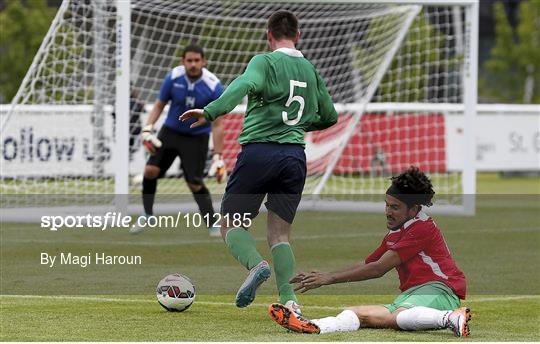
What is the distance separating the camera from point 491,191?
966 inches

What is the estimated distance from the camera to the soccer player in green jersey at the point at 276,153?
8328 mm

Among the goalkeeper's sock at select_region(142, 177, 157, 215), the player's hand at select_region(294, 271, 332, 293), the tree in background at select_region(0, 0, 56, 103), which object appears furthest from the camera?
the tree in background at select_region(0, 0, 56, 103)

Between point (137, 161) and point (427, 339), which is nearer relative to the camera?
point (427, 339)

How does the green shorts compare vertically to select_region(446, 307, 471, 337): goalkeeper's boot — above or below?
above

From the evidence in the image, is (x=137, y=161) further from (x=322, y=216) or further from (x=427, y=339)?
(x=427, y=339)

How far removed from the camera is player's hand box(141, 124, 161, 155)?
45.1 ft

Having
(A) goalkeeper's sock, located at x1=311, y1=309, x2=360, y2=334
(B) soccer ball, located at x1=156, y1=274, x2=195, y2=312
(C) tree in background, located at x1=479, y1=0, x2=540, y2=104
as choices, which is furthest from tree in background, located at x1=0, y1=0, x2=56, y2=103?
(A) goalkeeper's sock, located at x1=311, y1=309, x2=360, y2=334

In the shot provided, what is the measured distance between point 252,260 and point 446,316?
1261 mm

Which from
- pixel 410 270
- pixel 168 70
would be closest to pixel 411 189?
pixel 410 270

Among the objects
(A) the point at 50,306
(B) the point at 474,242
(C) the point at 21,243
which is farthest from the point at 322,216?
(A) the point at 50,306

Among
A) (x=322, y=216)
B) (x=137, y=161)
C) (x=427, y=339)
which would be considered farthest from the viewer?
(x=137, y=161)

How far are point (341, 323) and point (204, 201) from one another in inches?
251

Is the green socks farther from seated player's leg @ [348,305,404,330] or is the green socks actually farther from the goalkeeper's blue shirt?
the goalkeeper's blue shirt

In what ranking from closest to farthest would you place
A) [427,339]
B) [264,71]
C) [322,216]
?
[427,339] < [264,71] < [322,216]
